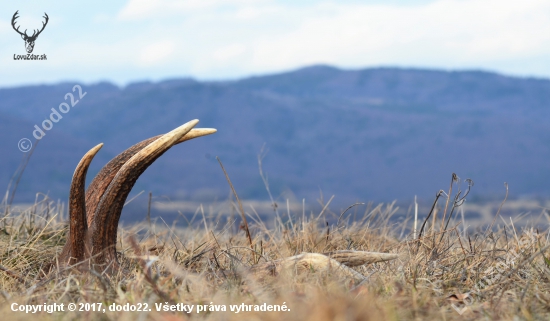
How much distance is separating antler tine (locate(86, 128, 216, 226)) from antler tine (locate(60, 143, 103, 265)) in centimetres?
12

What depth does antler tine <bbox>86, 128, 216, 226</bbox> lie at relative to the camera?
3480mm

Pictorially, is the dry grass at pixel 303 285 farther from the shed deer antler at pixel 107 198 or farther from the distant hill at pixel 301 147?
the distant hill at pixel 301 147

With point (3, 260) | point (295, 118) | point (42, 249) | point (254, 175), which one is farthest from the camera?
point (295, 118)

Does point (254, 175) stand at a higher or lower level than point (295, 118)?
lower

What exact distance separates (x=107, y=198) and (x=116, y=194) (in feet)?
0.20

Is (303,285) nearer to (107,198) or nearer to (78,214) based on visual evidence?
(107,198)

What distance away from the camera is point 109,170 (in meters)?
3.55

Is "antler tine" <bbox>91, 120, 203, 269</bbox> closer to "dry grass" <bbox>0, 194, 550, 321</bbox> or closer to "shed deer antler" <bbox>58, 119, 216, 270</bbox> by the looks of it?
"shed deer antler" <bbox>58, 119, 216, 270</bbox>

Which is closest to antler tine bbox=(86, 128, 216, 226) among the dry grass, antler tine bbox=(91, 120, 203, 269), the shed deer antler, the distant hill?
the shed deer antler

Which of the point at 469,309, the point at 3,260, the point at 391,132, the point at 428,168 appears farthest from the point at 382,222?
the point at 391,132

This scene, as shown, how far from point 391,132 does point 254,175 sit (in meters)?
56.0

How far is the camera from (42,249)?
4.07m

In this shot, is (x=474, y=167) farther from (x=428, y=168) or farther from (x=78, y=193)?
(x=78, y=193)

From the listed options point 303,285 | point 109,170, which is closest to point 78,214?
point 109,170
